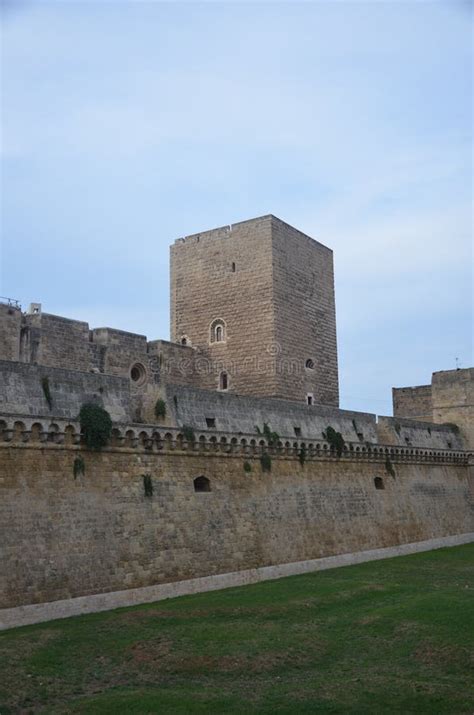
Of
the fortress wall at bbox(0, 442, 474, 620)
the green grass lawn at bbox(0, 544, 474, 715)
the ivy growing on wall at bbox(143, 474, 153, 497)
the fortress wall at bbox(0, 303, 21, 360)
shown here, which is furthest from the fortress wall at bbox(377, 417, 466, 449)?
the fortress wall at bbox(0, 303, 21, 360)

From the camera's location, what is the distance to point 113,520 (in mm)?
18469

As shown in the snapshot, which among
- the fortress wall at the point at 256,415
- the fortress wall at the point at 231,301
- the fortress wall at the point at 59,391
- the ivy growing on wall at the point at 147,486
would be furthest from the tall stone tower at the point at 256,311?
the fortress wall at the point at 59,391

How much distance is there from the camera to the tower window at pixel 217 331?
33.8 metres

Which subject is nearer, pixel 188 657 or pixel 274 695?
pixel 274 695

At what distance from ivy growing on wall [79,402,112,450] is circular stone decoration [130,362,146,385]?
31.2 feet

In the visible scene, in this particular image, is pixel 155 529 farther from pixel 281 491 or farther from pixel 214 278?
pixel 214 278

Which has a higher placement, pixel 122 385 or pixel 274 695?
pixel 122 385

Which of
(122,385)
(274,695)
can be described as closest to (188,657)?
(274,695)

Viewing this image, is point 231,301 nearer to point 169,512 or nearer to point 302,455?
point 302,455

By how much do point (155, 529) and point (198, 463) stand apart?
98.3 inches

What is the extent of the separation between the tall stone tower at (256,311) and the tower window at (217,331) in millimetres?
42

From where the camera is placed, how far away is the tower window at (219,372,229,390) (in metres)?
33.3

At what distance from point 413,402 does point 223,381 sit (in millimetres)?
12872

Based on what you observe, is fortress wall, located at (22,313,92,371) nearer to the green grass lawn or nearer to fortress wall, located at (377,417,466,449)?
the green grass lawn
